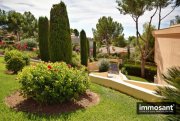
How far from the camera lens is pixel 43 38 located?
71.0 feet

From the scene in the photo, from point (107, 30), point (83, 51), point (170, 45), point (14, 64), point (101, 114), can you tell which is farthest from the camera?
point (107, 30)

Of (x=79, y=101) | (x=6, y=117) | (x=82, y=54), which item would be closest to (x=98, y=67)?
(x=82, y=54)

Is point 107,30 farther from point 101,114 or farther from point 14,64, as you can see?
point 101,114

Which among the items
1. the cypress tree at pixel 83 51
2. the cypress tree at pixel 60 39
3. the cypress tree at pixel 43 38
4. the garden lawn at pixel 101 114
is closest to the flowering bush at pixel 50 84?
the garden lawn at pixel 101 114

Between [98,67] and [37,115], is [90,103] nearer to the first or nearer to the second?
[37,115]

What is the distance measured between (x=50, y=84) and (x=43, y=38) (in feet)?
51.6

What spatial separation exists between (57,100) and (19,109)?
1161 millimetres

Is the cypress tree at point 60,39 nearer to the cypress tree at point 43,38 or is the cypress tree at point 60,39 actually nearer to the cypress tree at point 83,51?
the cypress tree at point 43,38

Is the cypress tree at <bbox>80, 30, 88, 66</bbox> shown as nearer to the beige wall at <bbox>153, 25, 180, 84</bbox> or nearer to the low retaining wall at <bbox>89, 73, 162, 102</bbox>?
the beige wall at <bbox>153, 25, 180, 84</bbox>

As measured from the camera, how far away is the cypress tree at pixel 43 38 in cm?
2152

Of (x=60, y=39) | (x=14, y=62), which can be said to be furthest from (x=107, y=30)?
(x=14, y=62)

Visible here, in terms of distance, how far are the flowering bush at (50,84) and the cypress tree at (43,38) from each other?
1465 cm

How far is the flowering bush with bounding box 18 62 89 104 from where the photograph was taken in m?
6.43

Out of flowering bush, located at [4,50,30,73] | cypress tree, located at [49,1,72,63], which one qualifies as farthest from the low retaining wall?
flowering bush, located at [4,50,30,73]
